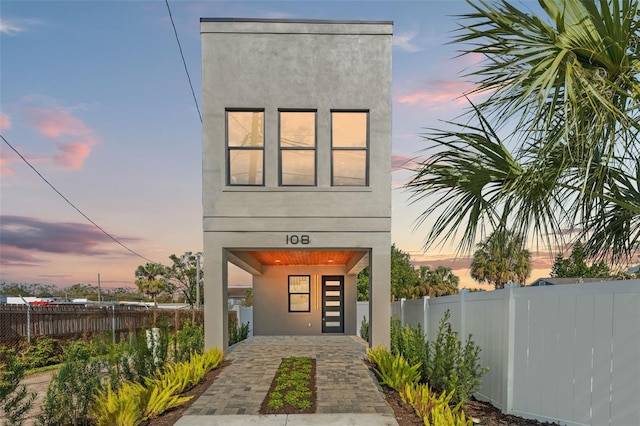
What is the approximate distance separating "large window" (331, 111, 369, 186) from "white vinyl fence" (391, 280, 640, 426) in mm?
5119

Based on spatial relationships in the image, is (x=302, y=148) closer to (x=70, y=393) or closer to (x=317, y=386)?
(x=317, y=386)

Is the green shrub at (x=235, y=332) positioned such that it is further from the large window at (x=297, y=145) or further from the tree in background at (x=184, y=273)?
the tree in background at (x=184, y=273)

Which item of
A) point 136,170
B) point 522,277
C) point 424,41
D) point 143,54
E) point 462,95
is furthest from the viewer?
point 522,277

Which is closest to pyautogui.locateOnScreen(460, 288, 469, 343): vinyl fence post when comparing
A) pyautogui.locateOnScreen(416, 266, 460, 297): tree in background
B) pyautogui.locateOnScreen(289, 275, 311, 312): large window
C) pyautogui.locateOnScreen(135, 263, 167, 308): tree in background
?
pyautogui.locateOnScreen(289, 275, 311, 312): large window

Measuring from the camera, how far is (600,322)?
4.91 metres

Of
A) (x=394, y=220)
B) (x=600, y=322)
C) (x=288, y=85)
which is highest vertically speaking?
(x=288, y=85)

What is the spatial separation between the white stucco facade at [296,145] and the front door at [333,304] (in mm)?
8400

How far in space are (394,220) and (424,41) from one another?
442 centimetres

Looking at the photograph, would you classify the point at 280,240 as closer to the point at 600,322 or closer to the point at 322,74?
the point at 322,74

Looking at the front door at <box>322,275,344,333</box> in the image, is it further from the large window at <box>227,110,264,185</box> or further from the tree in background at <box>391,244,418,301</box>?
the tree in background at <box>391,244,418,301</box>

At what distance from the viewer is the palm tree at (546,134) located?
5.50m

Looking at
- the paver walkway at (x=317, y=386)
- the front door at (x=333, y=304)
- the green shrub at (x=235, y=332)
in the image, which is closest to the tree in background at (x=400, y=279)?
the front door at (x=333, y=304)

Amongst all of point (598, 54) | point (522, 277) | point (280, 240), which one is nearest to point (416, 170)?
point (598, 54)

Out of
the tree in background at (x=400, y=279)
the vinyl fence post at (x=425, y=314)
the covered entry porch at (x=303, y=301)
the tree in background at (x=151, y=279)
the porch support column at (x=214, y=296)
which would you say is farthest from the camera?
the tree in background at (x=151, y=279)
